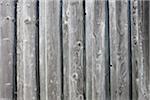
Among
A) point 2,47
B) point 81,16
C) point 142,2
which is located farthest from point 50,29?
point 142,2

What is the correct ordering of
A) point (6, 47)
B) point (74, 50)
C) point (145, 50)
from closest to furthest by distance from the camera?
point (145, 50) → point (74, 50) → point (6, 47)

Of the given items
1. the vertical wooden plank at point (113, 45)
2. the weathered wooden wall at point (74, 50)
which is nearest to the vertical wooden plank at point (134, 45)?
the weathered wooden wall at point (74, 50)

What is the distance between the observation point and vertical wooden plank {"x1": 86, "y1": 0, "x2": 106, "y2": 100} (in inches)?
85.9

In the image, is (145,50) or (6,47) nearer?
(145,50)

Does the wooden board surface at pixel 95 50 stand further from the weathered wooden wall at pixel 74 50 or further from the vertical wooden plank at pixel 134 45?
the vertical wooden plank at pixel 134 45

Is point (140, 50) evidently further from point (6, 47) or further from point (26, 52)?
point (6, 47)

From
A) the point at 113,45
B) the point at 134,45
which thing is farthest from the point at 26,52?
the point at 134,45

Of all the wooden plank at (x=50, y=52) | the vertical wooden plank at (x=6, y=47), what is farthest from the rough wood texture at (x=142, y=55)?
the vertical wooden plank at (x=6, y=47)

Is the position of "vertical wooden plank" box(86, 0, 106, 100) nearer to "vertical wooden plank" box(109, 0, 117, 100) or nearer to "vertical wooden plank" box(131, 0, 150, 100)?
"vertical wooden plank" box(109, 0, 117, 100)

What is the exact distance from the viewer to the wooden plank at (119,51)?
2152 millimetres

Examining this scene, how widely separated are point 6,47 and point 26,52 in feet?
0.61

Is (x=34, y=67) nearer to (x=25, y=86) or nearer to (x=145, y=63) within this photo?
(x=25, y=86)

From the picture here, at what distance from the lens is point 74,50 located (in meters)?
2.24

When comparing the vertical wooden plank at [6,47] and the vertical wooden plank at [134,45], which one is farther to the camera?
the vertical wooden plank at [6,47]
